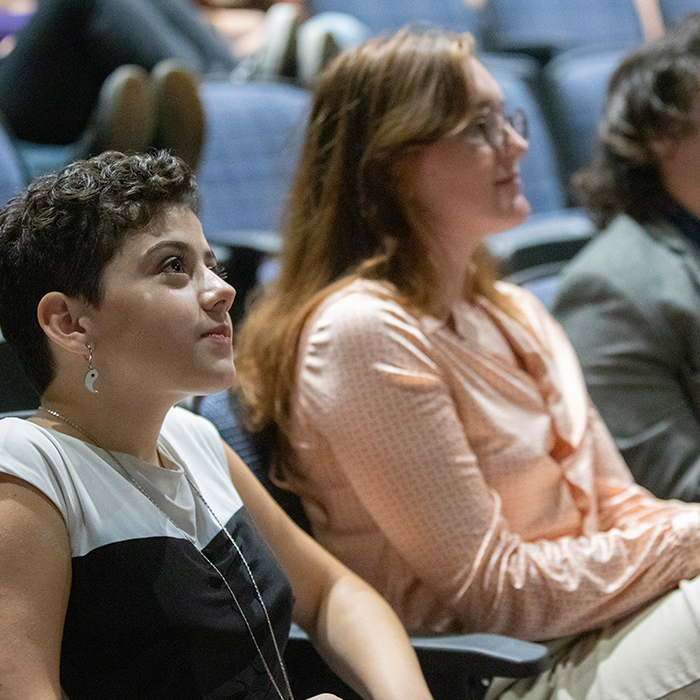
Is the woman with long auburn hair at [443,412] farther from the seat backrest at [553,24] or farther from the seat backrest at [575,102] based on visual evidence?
the seat backrest at [553,24]

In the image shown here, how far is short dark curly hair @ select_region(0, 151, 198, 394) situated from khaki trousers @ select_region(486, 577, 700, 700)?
0.57 meters

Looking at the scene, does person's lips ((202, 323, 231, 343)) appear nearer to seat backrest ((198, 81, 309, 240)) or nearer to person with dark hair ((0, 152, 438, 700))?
person with dark hair ((0, 152, 438, 700))

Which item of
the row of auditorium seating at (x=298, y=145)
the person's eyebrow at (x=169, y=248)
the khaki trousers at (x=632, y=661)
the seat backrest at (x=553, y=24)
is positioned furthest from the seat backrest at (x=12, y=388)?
the seat backrest at (x=553, y=24)

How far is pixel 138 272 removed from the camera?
2.00 ft

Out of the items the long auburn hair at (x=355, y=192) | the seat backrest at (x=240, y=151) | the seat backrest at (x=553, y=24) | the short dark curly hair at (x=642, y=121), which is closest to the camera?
the long auburn hair at (x=355, y=192)

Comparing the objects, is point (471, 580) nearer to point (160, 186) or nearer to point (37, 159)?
point (160, 186)

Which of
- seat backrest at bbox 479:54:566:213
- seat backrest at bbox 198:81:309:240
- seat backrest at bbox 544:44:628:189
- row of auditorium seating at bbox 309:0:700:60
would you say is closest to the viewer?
seat backrest at bbox 198:81:309:240

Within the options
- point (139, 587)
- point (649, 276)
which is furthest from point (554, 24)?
point (139, 587)

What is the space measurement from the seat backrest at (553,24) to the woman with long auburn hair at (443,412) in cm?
209

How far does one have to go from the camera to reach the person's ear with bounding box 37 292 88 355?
0.59m

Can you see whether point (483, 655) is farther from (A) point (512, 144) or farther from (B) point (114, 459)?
(A) point (512, 144)

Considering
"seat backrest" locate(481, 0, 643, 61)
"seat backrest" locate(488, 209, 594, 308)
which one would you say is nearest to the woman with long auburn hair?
"seat backrest" locate(488, 209, 594, 308)

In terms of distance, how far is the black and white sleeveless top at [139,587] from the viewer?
A: 1.92 feet

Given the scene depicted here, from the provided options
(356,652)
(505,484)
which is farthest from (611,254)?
(356,652)
